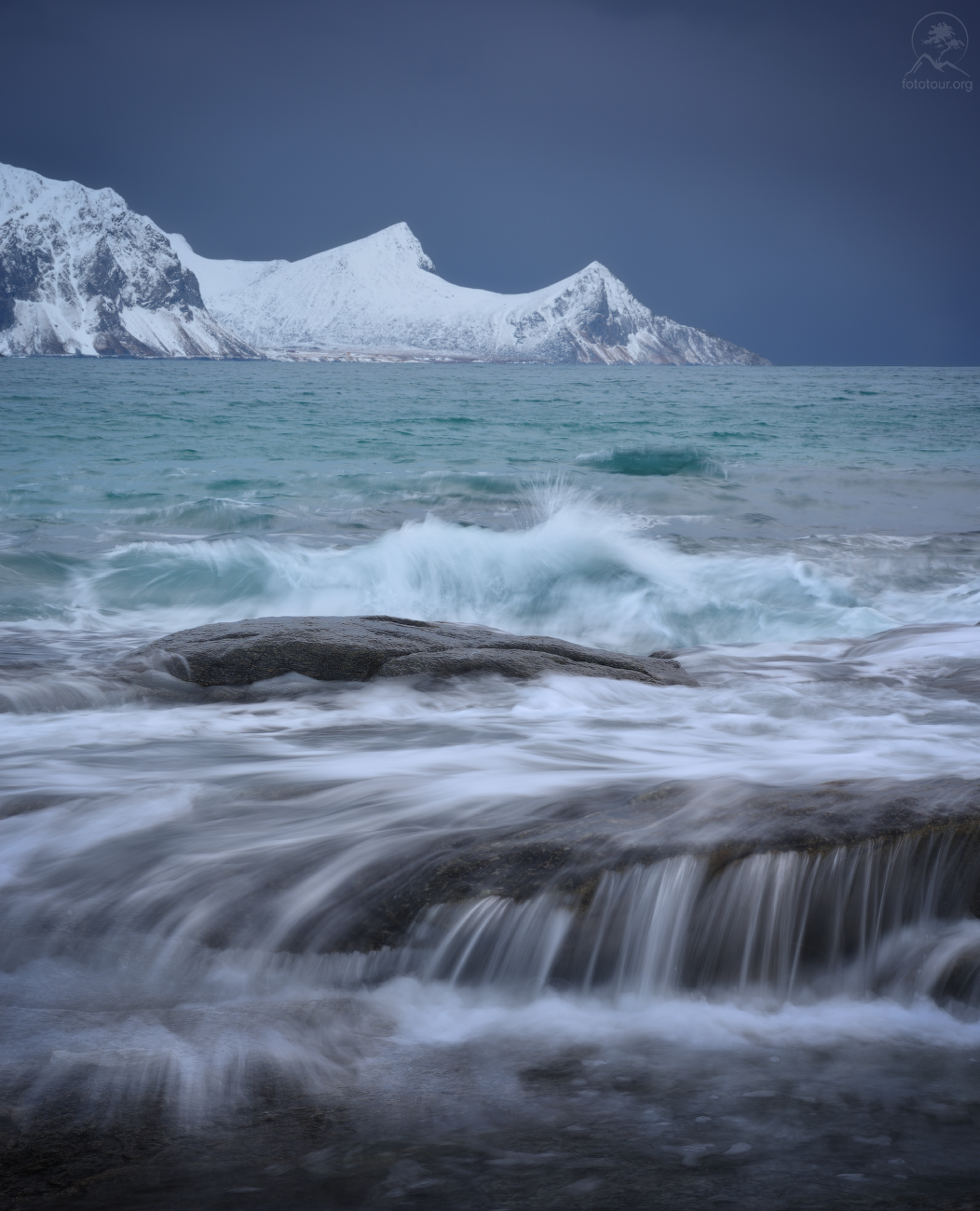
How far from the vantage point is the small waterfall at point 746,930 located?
6.98ft

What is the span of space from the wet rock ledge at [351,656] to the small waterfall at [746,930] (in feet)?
7.60

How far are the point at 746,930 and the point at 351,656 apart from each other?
269 centimetres

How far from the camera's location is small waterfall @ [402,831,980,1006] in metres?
2.13

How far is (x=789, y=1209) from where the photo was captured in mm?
1392

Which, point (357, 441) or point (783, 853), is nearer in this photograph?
point (783, 853)

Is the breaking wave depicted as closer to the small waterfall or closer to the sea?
the sea

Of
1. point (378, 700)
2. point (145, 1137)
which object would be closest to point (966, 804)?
point (145, 1137)

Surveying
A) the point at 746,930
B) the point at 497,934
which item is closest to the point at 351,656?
the point at 497,934

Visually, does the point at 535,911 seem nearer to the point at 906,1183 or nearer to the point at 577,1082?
the point at 577,1082

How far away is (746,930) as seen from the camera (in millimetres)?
2215

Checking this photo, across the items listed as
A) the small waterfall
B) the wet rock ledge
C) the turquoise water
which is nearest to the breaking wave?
the turquoise water

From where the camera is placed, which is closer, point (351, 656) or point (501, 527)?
point (351, 656)

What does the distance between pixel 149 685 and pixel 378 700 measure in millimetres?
1125

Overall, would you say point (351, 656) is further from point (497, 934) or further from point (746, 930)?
point (746, 930)
